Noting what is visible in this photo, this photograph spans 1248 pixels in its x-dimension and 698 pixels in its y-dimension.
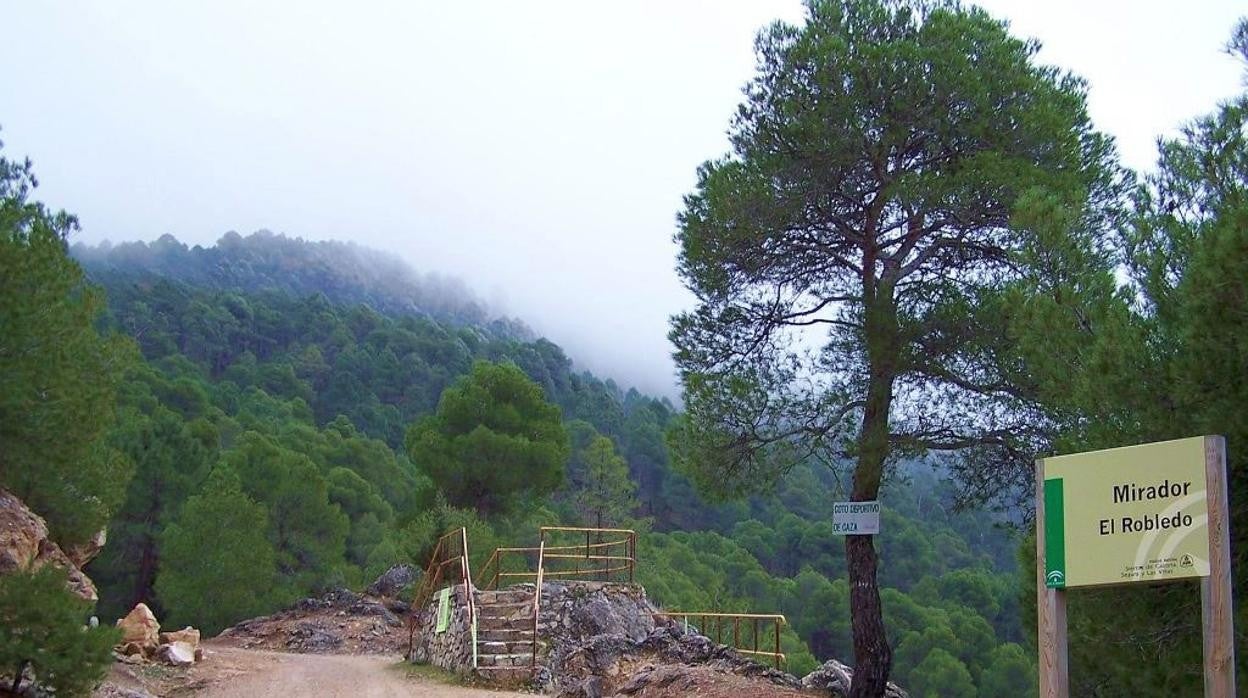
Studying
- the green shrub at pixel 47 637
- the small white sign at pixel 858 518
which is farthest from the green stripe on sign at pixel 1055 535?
the green shrub at pixel 47 637

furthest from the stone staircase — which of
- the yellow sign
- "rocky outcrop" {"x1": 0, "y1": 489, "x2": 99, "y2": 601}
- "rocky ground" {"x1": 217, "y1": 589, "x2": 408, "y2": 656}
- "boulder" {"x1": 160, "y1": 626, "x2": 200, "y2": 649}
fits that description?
the yellow sign

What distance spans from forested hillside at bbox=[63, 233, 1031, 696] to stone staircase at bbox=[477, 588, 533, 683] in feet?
14.0

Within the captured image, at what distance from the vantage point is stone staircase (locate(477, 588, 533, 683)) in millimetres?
14633

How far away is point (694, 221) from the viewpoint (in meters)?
12.7

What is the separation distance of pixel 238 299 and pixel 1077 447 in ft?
294

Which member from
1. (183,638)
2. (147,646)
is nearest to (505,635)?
(147,646)

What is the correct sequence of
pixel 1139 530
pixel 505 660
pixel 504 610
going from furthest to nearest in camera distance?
pixel 504 610, pixel 505 660, pixel 1139 530

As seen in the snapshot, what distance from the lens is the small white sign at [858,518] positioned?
11414 millimetres

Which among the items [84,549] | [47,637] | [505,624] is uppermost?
[84,549]

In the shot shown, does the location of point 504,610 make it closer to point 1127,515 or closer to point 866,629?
point 866,629

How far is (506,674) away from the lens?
14547mm

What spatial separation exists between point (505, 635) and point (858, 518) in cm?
649

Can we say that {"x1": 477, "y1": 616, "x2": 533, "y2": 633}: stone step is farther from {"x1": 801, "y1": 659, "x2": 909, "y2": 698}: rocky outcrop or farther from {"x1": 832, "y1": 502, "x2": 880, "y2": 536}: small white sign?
{"x1": 832, "y1": 502, "x2": 880, "y2": 536}: small white sign

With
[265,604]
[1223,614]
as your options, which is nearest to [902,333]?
[1223,614]
